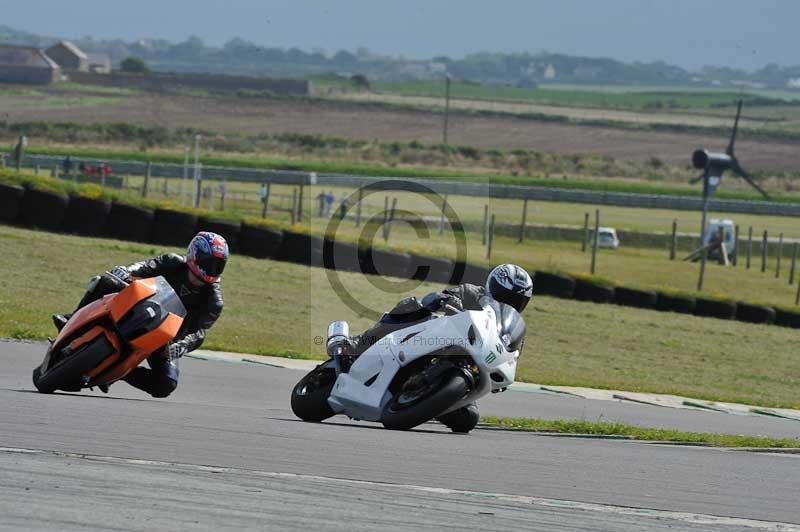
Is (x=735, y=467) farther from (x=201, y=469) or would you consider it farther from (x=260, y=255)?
(x=260, y=255)

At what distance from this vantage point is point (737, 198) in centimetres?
7669

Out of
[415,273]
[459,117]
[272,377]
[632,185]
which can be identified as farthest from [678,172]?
Answer: [272,377]

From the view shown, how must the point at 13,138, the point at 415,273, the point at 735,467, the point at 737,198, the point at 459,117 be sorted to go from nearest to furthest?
1. the point at 735,467
2. the point at 415,273
3. the point at 13,138
4. the point at 737,198
5. the point at 459,117

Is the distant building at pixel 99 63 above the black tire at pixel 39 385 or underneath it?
underneath

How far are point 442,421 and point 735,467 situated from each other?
89.6 inches

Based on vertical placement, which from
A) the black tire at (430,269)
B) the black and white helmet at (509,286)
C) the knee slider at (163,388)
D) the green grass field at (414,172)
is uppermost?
the black and white helmet at (509,286)

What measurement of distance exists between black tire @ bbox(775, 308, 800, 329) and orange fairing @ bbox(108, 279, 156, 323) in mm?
20893

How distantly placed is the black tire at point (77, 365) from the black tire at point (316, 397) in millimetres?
1504

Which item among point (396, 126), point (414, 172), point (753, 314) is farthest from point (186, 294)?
point (396, 126)

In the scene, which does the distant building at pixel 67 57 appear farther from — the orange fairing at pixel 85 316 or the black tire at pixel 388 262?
the orange fairing at pixel 85 316

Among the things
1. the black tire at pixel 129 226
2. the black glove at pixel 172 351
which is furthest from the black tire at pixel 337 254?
the black glove at pixel 172 351

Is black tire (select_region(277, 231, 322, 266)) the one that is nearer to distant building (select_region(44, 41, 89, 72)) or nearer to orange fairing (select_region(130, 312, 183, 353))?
orange fairing (select_region(130, 312, 183, 353))

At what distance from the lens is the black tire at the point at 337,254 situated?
24.8 m

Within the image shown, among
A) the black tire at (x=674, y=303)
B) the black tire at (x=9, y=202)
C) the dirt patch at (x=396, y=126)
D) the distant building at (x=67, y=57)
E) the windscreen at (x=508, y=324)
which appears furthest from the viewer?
the distant building at (x=67, y=57)
